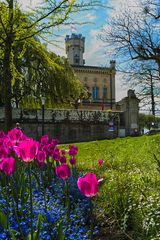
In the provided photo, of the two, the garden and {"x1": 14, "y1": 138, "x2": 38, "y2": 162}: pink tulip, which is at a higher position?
{"x1": 14, "y1": 138, "x2": 38, "y2": 162}: pink tulip

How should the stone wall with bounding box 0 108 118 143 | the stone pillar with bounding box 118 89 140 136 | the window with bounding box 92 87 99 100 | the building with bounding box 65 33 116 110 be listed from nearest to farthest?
the stone wall with bounding box 0 108 118 143
the stone pillar with bounding box 118 89 140 136
the building with bounding box 65 33 116 110
the window with bounding box 92 87 99 100

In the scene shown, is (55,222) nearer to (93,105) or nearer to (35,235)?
(35,235)

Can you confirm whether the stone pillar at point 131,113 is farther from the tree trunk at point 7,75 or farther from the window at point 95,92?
the window at point 95,92

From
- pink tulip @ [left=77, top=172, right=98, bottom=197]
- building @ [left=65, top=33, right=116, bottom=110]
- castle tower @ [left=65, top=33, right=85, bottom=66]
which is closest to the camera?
pink tulip @ [left=77, top=172, right=98, bottom=197]

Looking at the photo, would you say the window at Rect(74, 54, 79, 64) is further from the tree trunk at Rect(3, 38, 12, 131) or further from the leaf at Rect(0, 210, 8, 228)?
the leaf at Rect(0, 210, 8, 228)

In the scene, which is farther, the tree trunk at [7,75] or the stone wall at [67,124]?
the stone wall at [67,124]

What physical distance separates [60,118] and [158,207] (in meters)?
24.5

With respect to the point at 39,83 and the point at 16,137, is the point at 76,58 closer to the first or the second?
the point at 39,83

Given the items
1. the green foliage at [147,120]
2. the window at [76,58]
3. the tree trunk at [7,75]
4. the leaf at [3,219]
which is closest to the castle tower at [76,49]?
the window at [76,58]

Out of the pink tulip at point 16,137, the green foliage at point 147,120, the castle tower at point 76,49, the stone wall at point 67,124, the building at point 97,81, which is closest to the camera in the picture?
the pink tulip at point 16,137

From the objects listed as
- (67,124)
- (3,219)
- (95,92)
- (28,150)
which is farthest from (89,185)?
(95,92)

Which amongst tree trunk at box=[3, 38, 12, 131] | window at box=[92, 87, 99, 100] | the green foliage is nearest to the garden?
tree trunk at box=[3, 38, 12, 131]

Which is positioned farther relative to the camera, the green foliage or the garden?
the green foliage

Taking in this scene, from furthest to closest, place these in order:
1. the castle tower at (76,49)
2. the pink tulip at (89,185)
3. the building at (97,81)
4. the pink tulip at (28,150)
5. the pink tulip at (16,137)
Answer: the castle tower at (76,49), the building at (97,81), the pink tulip at (16,137), the pink tulip at (28,150), the pink tulip at (89,185)
